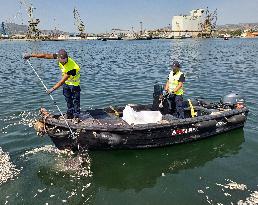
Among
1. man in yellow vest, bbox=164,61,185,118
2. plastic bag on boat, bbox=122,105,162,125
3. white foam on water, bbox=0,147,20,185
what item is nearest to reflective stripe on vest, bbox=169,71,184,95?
man in yellow vest, bbox=164,61,185,118

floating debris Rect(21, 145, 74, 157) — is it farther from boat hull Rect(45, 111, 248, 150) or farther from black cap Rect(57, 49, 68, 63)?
black cap Rect(57, 49, 68, 63)

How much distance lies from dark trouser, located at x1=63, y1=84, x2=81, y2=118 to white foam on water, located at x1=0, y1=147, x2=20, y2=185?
236 centimetres

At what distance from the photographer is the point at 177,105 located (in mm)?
11898

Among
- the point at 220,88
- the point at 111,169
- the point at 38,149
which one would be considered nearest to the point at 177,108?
the point at 111,169

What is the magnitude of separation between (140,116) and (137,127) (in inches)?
48.3

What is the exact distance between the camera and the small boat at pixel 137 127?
9995 millimetres

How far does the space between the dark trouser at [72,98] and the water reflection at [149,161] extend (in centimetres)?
152

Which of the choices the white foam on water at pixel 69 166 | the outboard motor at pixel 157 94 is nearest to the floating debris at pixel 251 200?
the white foam on water at pixel 69 166

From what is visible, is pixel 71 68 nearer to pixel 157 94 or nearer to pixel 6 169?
pixel 6 169

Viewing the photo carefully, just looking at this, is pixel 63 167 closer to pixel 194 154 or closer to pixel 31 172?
pixel 31 172

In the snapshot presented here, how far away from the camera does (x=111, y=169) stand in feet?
32.8

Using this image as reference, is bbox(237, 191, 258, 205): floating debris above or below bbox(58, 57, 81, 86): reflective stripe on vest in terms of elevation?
below

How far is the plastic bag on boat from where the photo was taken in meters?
11.2

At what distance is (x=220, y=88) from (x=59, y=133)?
14.9 m
